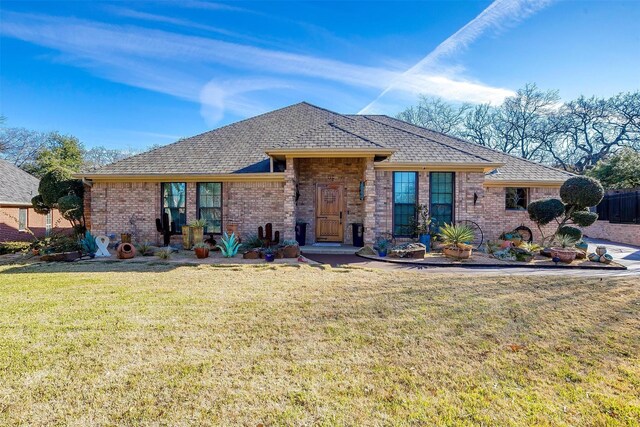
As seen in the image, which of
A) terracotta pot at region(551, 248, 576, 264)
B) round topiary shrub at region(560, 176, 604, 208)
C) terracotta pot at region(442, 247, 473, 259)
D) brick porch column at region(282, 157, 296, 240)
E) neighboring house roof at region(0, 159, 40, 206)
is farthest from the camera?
neighboring house roof at region(0, 159, 40, 206)

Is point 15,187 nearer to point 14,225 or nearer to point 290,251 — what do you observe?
point 14,225

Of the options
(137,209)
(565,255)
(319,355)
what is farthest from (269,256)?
(565,255)

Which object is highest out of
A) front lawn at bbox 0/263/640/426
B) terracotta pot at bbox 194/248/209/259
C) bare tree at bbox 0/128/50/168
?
bare tree at bbox 0/128/50/168

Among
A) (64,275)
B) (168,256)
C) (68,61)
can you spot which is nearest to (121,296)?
(64,275)

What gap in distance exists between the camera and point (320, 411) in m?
2.24

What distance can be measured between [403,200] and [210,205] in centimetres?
709

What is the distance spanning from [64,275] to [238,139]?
26.7 ft

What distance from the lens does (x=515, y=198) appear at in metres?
11.4

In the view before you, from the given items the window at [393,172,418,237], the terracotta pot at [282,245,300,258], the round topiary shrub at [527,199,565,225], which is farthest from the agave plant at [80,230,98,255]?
the round topiary shrub at [527,199,565,225]

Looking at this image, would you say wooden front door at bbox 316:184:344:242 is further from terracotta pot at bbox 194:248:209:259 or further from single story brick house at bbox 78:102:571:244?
terracotta pot at bbox 194:248:209:259

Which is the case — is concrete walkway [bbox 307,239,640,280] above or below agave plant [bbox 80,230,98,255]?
below

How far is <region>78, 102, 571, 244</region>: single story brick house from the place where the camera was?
10117 millimetres

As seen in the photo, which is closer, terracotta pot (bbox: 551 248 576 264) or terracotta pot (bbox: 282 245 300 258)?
terracotta pot (bbox: 551 248 576 264)

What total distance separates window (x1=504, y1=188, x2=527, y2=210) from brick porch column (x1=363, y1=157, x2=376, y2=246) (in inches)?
224
